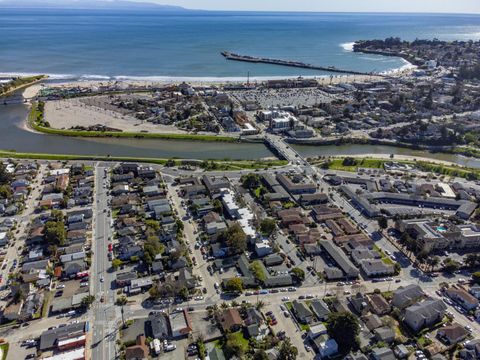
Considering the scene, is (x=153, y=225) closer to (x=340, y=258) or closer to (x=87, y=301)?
(x=87, y=301)

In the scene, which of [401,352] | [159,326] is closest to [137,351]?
[159,326]

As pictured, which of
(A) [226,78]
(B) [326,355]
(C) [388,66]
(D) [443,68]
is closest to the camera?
(B) [326,355]

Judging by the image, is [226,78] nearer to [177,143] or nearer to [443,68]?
[177,143]

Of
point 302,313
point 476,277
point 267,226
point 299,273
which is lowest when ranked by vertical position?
point 476,277

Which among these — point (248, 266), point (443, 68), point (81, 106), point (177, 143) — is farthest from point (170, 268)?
point (443, 68)

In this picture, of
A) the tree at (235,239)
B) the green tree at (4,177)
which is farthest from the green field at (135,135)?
the tree at (235,239)

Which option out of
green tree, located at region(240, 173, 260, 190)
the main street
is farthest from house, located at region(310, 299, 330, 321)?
green tree, located at region(240, 173, 260, 190)

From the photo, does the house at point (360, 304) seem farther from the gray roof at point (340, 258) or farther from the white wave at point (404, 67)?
the white wave at point (404, 67)
